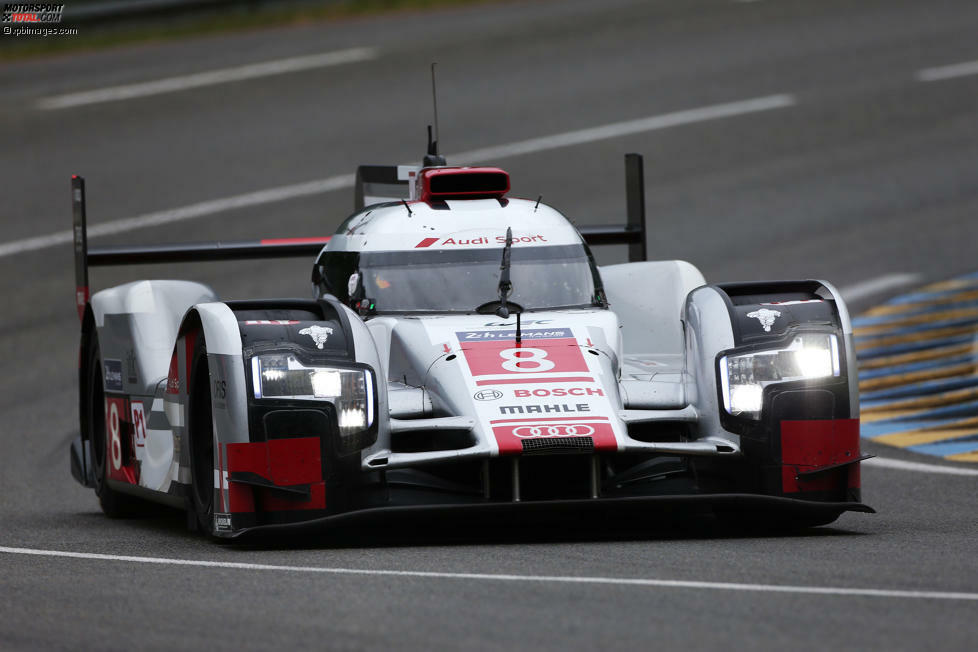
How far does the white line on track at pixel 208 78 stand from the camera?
27078 mm

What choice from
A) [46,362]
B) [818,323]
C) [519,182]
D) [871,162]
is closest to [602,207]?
[519,182]

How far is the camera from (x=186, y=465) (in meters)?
9.20

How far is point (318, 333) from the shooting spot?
8.59 m

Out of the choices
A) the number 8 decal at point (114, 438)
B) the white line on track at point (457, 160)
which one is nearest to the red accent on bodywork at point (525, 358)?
the number 8 decal at point (114, 438)

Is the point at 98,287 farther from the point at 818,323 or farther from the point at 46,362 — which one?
the point at 818,323

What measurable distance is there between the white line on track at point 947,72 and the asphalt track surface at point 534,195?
17 cm

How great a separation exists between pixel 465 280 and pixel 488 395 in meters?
1.46

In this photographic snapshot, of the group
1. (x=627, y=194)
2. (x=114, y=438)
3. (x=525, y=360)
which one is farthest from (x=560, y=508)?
(x=627, y=194)

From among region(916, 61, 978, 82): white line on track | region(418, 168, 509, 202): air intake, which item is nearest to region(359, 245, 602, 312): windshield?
region(418, 168, 509, 202): air intake

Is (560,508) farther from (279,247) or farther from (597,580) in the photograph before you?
(279,247)

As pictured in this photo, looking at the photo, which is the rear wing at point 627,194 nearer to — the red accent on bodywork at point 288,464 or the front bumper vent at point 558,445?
the red accent on bodywork at point 288,464

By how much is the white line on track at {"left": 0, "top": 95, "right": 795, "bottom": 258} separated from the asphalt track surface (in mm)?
220

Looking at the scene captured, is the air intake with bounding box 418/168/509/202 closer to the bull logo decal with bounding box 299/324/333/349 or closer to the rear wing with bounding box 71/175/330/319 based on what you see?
the rear wing with bounding box 71/175/330/319

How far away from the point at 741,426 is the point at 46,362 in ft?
33.9
